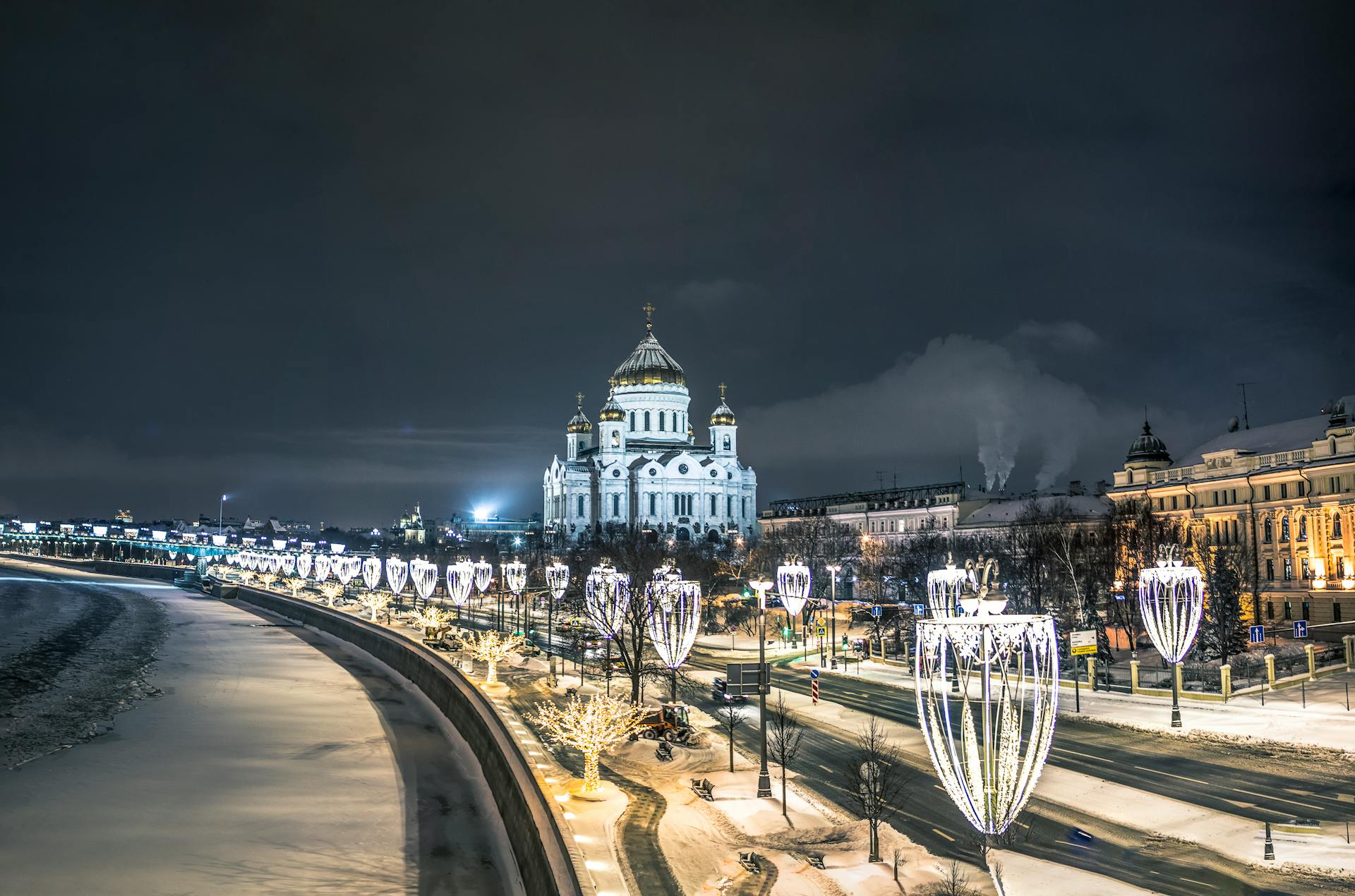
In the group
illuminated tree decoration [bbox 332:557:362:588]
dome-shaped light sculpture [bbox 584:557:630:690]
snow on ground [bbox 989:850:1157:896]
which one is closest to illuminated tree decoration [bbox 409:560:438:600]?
dome-shaped light sculpture [bbox 584:557:630:690]

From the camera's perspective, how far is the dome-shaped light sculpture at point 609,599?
1660 inches

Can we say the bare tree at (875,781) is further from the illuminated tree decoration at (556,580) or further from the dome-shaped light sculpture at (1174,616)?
the illuminated tree decoration at (556,580)

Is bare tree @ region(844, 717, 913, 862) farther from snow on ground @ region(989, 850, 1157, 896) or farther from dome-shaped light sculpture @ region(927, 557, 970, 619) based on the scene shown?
dome-shaped light sculpture @ region(927, 557, 970, 619)

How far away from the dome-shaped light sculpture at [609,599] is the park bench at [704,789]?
1310cm

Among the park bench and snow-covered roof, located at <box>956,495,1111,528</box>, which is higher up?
snow-covered roof, located at <box>956,495,1111,528</box>

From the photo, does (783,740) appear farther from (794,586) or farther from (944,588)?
(794,586)

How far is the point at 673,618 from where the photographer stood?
36031 mm

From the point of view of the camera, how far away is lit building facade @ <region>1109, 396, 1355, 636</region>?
56.8 m

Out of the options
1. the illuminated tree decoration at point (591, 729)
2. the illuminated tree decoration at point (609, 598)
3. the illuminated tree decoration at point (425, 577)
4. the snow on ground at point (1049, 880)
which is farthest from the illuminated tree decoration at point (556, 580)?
the snow on ground at point (1049, 880)

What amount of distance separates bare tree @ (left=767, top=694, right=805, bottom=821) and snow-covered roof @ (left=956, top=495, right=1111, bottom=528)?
51871mm

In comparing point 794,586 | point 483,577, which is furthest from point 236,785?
point 483,577

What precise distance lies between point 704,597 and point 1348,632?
38.7 m

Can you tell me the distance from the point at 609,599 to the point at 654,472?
94923 millimetres

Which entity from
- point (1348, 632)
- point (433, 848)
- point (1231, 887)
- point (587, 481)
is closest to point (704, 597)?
point (1348, 632)
